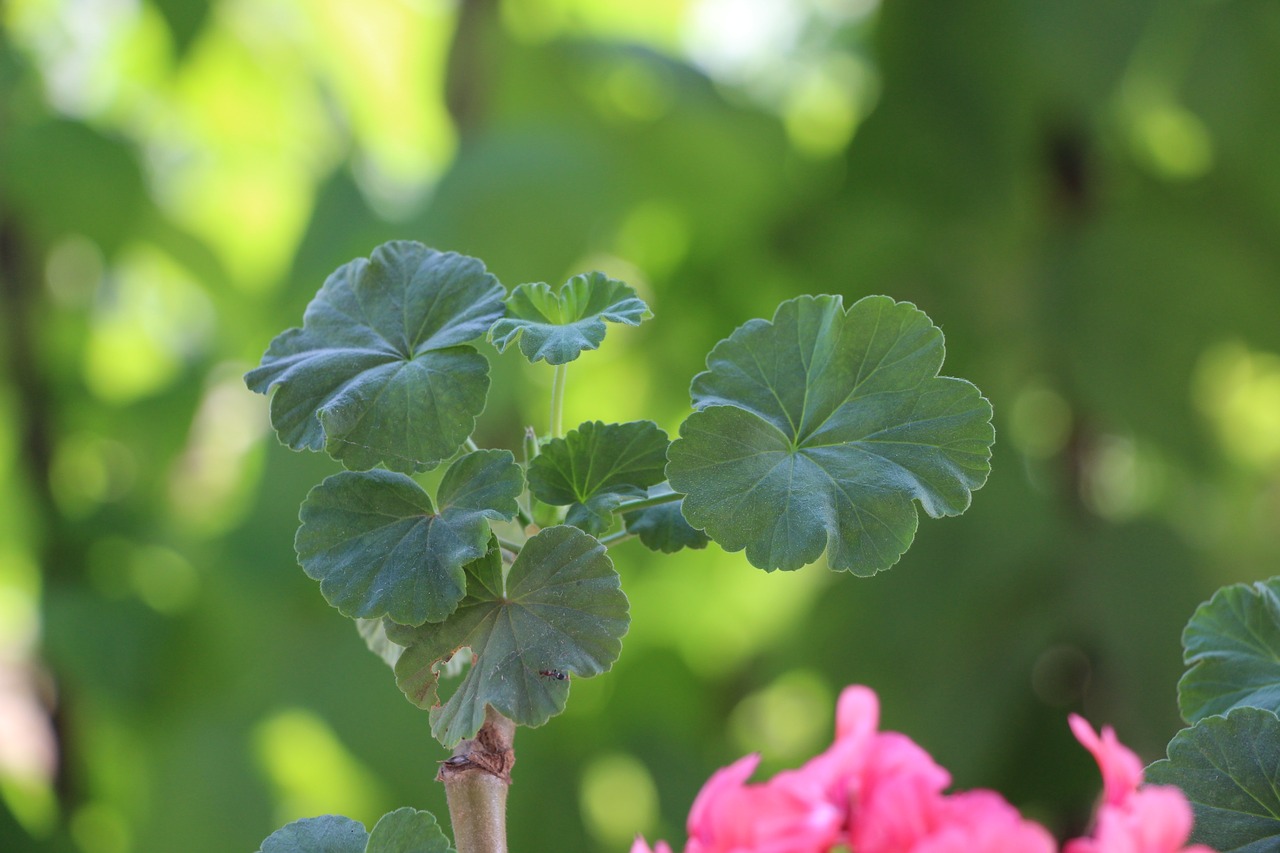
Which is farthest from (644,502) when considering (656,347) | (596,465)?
(656,347)

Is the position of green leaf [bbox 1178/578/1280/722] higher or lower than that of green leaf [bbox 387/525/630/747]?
lower

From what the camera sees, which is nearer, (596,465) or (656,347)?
(596,465)

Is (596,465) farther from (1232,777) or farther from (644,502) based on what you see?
(1232,777)

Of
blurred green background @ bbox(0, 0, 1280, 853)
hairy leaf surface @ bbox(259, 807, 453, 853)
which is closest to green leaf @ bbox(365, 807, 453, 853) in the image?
hairy leaf surface @ bbox(259, 807, 453, 853)

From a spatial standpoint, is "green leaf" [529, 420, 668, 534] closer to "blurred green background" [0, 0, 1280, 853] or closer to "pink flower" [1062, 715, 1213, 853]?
"pink flower" [1062, 715, 1213, 853]

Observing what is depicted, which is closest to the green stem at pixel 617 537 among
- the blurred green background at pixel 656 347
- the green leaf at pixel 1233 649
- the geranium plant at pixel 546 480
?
the geranium plant at pixel 546 480
